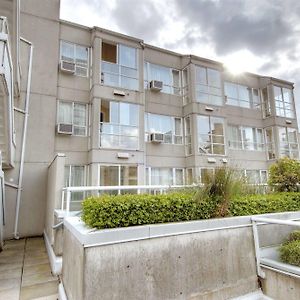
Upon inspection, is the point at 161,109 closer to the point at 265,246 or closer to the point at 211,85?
the point at 211,85

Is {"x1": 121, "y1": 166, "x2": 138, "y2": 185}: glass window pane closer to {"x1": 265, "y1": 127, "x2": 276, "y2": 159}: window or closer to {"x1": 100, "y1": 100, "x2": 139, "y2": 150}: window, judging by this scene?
{"x1": 100, "y1": 100, "x2": 139, "y2": 150}: window

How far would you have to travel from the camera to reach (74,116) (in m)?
11.9

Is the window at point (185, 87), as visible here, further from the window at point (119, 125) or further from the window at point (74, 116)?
the window at point (74, 116)

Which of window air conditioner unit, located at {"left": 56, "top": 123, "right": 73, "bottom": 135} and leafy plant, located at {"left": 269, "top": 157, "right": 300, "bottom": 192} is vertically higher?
window air conditioner unit, located at {"left": 56, "top": 123, "right": 73, "bottom": 135}

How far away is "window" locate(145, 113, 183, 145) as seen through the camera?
1378 cm

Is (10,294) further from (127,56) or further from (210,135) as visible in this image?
(210,135)

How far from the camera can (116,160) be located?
1152 cm

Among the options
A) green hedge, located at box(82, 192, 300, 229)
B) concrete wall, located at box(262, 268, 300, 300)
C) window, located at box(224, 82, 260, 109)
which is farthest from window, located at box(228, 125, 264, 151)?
concrete wall, located at box(262, 268, 300, 300)

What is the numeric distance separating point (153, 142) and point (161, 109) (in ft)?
7.12

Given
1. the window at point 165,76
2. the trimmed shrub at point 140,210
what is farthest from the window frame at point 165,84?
the trimmed shrub at point 140,210

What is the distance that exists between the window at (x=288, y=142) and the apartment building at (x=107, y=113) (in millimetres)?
2372

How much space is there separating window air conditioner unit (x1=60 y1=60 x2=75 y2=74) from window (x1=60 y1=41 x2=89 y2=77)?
442 millimetres

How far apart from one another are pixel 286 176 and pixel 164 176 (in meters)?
7.39

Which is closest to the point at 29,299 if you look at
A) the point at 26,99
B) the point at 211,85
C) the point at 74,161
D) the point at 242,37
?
the point at 74,161
